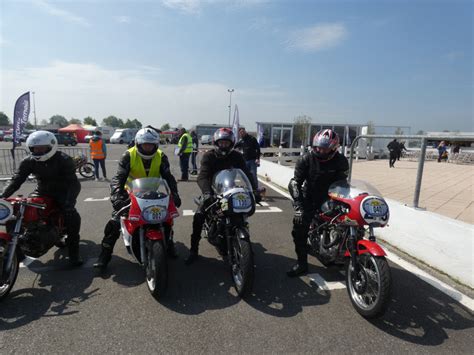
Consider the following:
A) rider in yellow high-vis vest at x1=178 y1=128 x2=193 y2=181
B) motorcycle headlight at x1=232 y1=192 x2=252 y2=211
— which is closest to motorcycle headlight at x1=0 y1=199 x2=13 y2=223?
motorcycle headlight at x1=232 y1=192 x2=252 y2=211

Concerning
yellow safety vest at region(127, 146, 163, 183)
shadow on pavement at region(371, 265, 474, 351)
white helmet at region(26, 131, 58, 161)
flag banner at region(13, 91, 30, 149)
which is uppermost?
flag banner at region(13, 91, 30, 149)

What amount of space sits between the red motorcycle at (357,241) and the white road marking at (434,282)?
1.12 metres

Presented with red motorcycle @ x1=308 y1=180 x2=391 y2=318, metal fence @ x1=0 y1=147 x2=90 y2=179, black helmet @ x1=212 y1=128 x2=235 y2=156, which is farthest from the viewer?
metal fence @ x1=0 y1=147 x2=90 y2=179

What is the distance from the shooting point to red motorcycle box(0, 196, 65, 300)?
123 inches

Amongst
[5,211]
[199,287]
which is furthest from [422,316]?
[5,211]

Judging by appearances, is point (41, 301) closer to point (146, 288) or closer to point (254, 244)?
point (146, 288)

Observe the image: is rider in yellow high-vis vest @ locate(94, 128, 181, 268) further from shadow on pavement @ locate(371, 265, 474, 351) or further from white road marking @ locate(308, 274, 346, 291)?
shadow on pavement @ locate(371, 265, 474, 351)

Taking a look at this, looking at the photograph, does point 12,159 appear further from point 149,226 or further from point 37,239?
point 149,226

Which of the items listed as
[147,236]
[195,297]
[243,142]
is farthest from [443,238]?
[243,142]

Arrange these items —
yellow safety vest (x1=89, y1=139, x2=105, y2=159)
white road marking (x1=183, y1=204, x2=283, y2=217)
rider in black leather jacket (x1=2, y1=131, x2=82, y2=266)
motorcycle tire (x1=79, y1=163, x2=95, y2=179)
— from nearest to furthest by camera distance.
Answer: rider in black leather jacket (x1=2, y1=131, x2=82, y2=266) → white road marking (x1=183, y1=204, x2=283, y2=217) → yellow safety vest (x1=89, y1=139, x2=105, y2=159) → motorcycle tire (x1=79, y1=163, x2=95, y2=179)

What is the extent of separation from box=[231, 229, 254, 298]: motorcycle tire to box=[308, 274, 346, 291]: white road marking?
944 millimetres

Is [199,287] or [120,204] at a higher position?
[120,204]

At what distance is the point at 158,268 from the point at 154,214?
562 millimetres

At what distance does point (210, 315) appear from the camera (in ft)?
9.67
